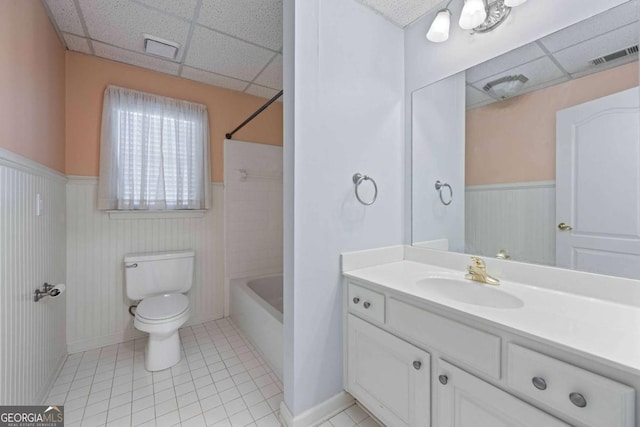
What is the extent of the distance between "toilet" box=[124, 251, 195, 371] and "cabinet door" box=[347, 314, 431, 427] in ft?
4.28

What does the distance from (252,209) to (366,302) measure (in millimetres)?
1878

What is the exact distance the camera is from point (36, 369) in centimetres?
144

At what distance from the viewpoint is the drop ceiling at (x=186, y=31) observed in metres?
1.58

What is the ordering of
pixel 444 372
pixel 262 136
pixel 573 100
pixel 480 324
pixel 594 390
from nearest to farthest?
pixel 594 390 < pixel 480 324 < pixel 444 372 < pixel 573 100 < pixel 262 136

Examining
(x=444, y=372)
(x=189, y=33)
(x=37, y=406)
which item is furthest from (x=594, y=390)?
(x=189, y=33)

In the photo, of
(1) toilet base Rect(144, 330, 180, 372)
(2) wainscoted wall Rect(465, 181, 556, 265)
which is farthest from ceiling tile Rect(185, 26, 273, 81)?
(1) toilet base Rect(144, 330, 180, 372)

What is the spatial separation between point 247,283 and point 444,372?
2.03 meters

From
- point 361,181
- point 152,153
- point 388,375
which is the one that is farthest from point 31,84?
point 388,375

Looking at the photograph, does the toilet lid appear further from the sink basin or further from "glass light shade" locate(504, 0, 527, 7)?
"glass light shade" locate(504, 0, 527, 7)

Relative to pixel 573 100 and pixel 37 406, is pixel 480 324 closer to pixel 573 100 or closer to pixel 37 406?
pixel 573 100

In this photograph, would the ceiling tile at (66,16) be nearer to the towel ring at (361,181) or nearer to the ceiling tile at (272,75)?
the ceiling tile at (272,75)

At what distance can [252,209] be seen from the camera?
281 cm

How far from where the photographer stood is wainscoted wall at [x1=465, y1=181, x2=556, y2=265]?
1.16 meters

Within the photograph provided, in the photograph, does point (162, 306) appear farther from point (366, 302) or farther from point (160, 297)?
point (366, 302)
